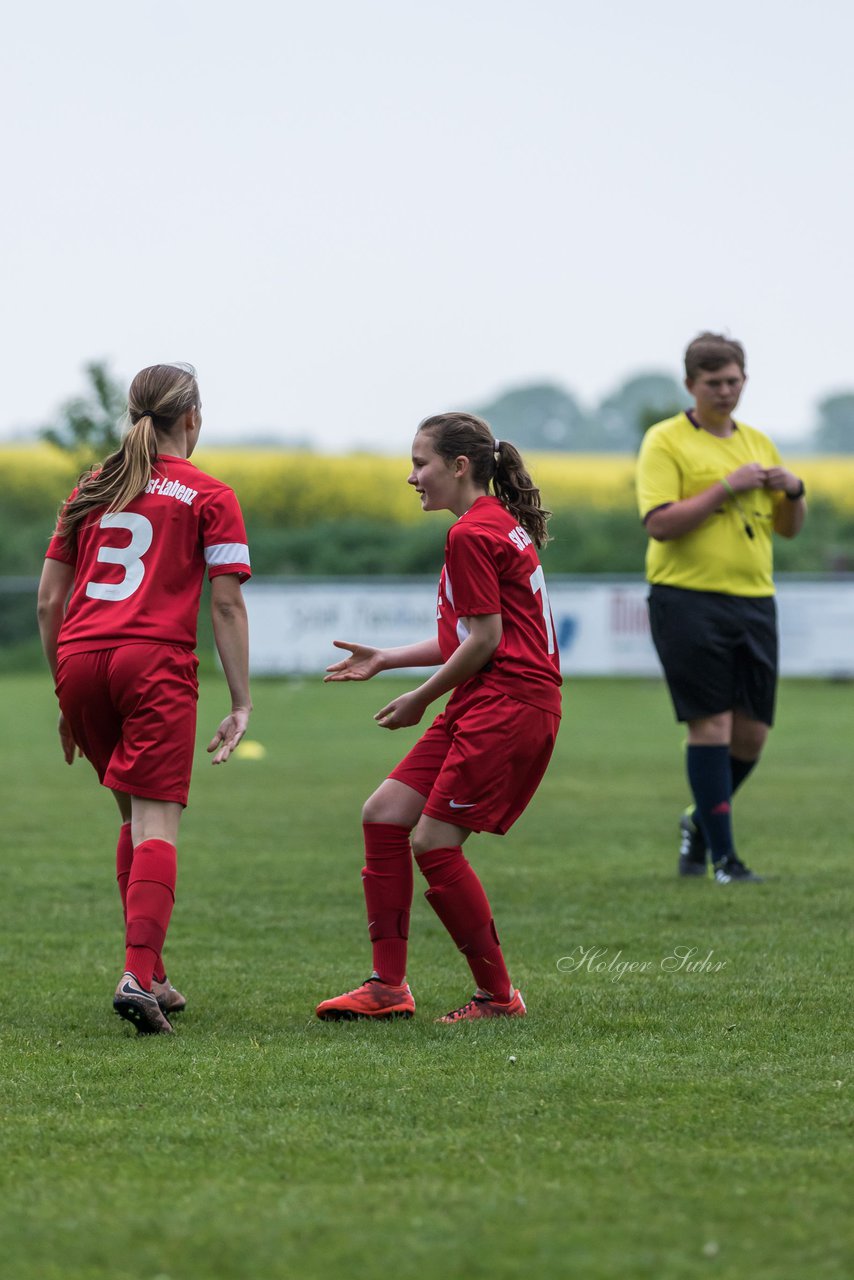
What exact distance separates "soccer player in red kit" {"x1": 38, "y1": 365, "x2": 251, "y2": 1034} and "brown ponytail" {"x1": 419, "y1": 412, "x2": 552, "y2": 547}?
22.8 inches

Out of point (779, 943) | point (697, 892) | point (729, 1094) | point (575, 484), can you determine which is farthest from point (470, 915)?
point (575, 484)

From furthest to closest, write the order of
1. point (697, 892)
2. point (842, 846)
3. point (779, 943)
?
point (842, 846)
point (697, 892)
point (779, 943)

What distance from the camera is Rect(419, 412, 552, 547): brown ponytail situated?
445cm

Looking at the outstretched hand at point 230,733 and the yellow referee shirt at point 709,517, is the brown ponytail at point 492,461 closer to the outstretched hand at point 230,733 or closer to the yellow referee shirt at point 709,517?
the outstretched hand at point 230,733

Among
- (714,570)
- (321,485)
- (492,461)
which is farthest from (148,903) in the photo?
(321,485)

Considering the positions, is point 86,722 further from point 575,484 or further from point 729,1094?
point 575,484

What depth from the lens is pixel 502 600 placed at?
441cm

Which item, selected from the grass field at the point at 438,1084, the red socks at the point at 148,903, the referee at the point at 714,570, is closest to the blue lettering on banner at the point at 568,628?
the grass field at the point at 438,1084

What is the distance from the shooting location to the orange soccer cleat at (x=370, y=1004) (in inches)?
173

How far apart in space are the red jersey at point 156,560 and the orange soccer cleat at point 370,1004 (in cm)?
101

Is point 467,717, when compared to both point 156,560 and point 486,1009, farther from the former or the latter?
point 156,560

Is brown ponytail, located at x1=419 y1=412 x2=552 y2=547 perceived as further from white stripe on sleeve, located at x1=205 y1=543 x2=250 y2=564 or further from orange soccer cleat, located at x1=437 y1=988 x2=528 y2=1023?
orange soccer cleat, located at x1=437 y1=988 x2=528 y2=1023

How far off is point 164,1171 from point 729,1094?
3.83 ft

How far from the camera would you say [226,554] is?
4480 millimetres
